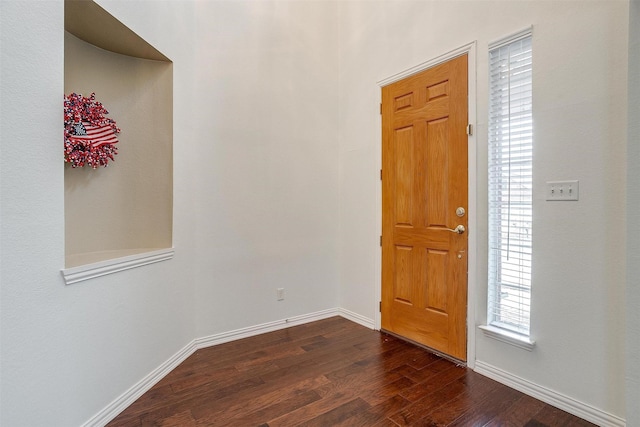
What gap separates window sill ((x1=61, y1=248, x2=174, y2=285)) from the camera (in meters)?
1.58

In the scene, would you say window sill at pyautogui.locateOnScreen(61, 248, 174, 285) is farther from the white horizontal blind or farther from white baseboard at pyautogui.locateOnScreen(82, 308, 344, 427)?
the white horizontal blind

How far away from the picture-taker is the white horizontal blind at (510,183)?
204 cm

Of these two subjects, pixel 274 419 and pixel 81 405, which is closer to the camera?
pixel 81 405

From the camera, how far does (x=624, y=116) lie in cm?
164

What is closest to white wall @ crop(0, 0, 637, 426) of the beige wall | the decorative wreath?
the beige wall

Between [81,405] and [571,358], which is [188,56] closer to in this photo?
[81,405]

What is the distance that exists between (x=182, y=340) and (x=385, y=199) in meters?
2.06

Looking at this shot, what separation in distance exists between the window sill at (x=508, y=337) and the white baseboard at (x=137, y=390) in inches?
86.1

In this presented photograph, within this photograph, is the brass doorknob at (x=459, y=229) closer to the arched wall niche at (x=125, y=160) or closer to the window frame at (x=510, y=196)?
the window frame at (x=510, y=196)

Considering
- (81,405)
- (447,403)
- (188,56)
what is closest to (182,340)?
(81,405)

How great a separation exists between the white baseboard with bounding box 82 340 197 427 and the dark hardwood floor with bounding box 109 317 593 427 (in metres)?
0.04

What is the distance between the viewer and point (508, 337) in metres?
2.08

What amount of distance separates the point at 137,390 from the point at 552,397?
2.48 meters

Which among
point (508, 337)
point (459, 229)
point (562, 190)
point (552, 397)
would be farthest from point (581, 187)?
point (552, 397)
